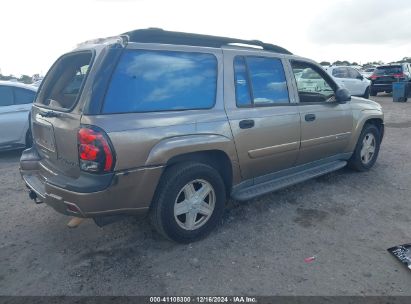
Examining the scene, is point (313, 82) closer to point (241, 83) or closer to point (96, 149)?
point (241, 83)

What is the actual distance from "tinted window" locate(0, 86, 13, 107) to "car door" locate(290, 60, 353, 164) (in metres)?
5.47

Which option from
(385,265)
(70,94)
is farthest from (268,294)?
(70,94)

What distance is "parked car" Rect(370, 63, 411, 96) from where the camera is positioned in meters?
17.3

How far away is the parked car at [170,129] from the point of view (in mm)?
2744

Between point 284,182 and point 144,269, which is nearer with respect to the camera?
point 144,269

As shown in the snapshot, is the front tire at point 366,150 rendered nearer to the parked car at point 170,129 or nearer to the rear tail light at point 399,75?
the parked car at point 170,129

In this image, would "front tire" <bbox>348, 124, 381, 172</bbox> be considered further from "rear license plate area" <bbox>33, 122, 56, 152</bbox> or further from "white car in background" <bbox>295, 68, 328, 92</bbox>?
"rear license plate area" <bbox>33, 122, 56, 152</bbox>

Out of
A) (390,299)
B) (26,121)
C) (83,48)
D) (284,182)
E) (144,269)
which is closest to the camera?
(390,299)

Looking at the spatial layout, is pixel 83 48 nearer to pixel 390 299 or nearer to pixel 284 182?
pixel 284 182

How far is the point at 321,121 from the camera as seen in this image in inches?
173

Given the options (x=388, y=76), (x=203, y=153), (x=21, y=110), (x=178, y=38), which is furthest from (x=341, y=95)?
(x=388, y=76)

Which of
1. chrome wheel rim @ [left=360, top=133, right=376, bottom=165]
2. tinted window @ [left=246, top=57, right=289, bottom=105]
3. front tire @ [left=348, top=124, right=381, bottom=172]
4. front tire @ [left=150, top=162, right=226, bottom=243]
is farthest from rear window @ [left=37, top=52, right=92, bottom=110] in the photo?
chrome wheel rim @ [left=360, top=133, right=376, bottom=165]

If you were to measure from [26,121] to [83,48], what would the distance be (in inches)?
166

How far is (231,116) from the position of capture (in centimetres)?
341
